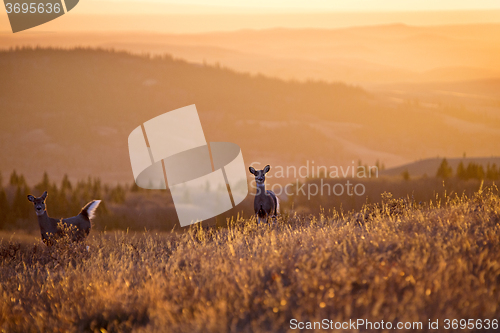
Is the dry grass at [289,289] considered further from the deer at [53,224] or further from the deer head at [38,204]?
the deer head at [38,204]

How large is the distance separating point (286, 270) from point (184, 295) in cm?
159

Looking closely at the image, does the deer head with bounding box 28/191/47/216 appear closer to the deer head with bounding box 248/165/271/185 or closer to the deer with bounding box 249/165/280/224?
the deer head with bounding box 248/165/271/185

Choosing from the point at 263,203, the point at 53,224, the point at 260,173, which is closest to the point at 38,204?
the point at 53,224

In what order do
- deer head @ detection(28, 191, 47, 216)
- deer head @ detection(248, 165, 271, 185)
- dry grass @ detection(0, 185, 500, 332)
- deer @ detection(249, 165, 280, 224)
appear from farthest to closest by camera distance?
deer @ detection(249, 165, 280, 224) < deer head @ detection(248, 165, 271, 185) < deer head @ detection(28, 191, 47, 216) < dry grass @ detection(0, 185, 500, 332)

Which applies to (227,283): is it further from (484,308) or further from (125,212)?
(125,212)

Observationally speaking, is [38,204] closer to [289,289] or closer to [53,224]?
[53,224]

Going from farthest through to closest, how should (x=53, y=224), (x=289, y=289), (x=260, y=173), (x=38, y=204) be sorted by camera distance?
(x=260, y=173), (x=53, y=224), (x=38, y=204), (x=289, y=289)

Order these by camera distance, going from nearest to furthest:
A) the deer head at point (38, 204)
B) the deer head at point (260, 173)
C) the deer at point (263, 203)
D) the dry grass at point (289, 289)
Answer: the dry grass at point (289, 289)
the deer head at point (38, 204)
the deer head at point (260, 173)
the deer at point (263, 203)

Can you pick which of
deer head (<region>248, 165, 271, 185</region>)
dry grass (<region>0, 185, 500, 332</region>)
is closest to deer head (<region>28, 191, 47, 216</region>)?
dry grass (<region>0, 185, 500, 332</region>)

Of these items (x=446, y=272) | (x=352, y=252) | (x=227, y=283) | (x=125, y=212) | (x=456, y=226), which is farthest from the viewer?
(x=125, y=212)

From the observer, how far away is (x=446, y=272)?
5406mm

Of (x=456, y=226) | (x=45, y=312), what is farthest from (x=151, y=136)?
(x=456, y=226)

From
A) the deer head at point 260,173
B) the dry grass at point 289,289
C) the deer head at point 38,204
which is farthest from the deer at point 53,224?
the deer head at point 260,173

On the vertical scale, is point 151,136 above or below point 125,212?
above
